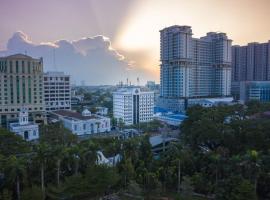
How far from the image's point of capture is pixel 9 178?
17.0 m

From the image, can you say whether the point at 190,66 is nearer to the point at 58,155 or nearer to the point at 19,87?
the point at 19,87

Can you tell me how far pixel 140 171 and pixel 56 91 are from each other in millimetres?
38586

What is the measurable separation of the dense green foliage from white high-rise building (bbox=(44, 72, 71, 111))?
2942 cm

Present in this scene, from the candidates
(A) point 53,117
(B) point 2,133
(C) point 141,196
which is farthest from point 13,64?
(C) point 141,196

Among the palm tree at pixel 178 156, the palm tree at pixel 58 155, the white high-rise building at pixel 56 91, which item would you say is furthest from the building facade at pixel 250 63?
the palm tree at pixel 58 155

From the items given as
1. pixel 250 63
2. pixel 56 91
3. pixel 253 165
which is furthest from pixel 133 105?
pixel 250 63

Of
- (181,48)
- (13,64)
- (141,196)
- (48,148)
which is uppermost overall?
(181,48)

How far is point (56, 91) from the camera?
2175 inches

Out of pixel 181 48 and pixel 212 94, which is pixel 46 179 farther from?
pixel 212 94

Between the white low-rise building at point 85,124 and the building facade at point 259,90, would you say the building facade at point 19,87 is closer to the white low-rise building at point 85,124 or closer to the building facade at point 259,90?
the white low-rise building at point 85,124

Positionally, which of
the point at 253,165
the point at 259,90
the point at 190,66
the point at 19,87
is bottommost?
the point at 253,165

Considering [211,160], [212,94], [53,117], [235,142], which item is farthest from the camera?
[212,94]

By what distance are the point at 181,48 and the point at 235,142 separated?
126 feet

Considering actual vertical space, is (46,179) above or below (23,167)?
below
